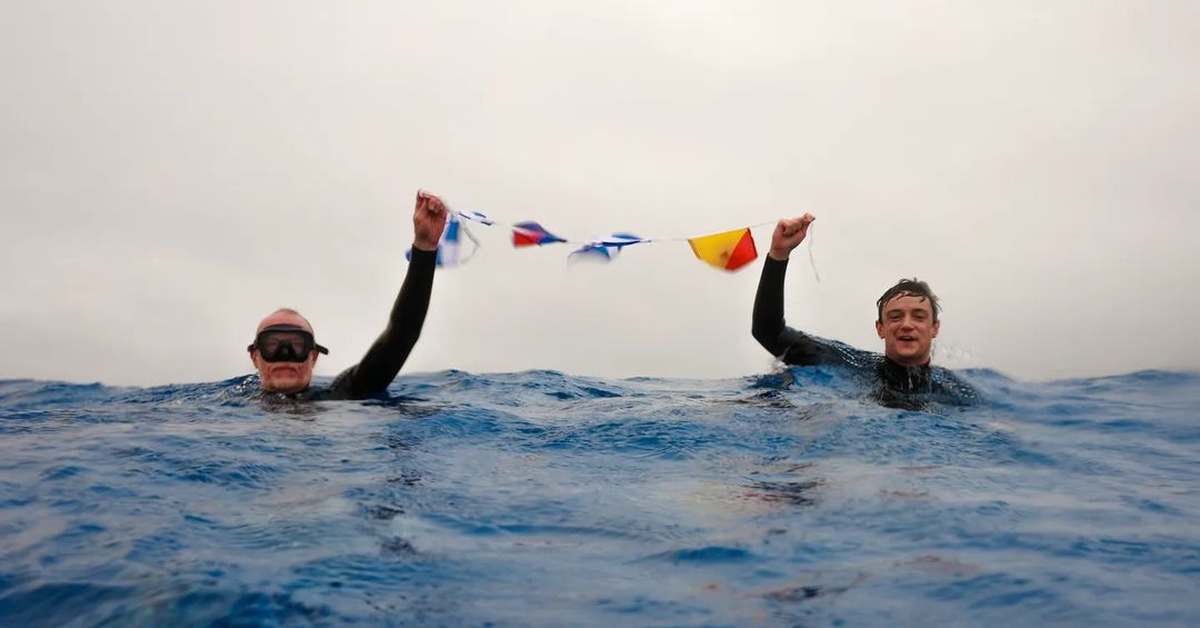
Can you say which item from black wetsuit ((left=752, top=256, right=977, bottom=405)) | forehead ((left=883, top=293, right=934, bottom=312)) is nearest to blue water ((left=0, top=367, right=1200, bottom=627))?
black wetsuit ((left=752, top=256, right=977, bottom=405))

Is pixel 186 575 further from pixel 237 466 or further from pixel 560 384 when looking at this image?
pixel 560 384

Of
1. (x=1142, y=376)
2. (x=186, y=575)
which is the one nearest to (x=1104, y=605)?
(x=186, y=575)

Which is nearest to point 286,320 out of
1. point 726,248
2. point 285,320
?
point 285,320

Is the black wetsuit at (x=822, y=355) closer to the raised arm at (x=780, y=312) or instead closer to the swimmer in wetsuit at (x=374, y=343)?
the raised arm at (x=780, y=312)

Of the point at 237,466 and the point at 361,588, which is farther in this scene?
the point at 237,466

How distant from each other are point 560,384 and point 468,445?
4274 mm

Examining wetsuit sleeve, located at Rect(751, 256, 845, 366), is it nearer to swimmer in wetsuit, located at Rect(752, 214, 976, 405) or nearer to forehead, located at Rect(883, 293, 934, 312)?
swimmer in wetsuit, located at Rect(752, 214, 976, 405)

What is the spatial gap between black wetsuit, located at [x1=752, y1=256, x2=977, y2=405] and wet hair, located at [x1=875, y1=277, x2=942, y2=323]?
17.6 inches

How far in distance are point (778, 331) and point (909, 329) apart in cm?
113

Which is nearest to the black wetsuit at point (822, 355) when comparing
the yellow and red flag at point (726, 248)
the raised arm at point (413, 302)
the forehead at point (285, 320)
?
the yellow and red flag at point (726, 248)

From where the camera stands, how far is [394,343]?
8047mm

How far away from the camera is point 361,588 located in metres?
4.54

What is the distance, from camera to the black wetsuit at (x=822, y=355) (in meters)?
9.19

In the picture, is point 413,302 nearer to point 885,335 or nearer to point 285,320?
point 285,320
